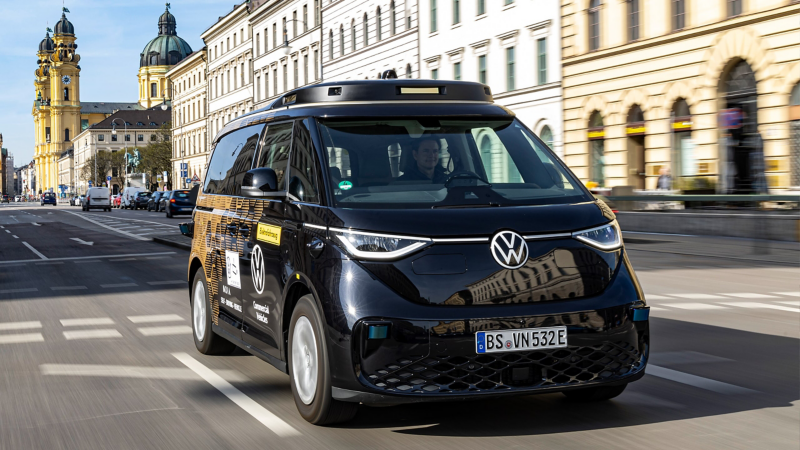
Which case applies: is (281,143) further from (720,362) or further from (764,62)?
(764,62)

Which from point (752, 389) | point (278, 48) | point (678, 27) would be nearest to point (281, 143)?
point (752, 389)

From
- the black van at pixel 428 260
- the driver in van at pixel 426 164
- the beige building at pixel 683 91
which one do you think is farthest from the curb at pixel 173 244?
the driver in van at pixel 426 164

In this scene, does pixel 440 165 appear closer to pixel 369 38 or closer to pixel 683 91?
pixel 683 91

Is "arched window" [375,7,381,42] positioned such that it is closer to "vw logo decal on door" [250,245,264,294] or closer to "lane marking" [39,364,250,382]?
"lane marking" [39,364,250,382]

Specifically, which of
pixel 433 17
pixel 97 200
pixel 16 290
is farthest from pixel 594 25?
pixel 97 200

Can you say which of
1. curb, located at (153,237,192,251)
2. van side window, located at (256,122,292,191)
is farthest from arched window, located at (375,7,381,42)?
van side window, located at (256,122,292,191)

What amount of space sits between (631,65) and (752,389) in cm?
2768

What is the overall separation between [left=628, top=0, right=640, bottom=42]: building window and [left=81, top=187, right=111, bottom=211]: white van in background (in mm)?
49959

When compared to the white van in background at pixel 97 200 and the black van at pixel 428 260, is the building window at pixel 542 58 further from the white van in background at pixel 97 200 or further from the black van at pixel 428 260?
the white van in background at pixel 97 200

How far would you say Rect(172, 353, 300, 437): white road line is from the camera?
5215 mm

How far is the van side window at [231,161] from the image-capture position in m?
6.82

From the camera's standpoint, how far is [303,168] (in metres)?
5.68

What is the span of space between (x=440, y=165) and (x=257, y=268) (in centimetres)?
130

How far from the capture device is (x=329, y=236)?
506 cm
